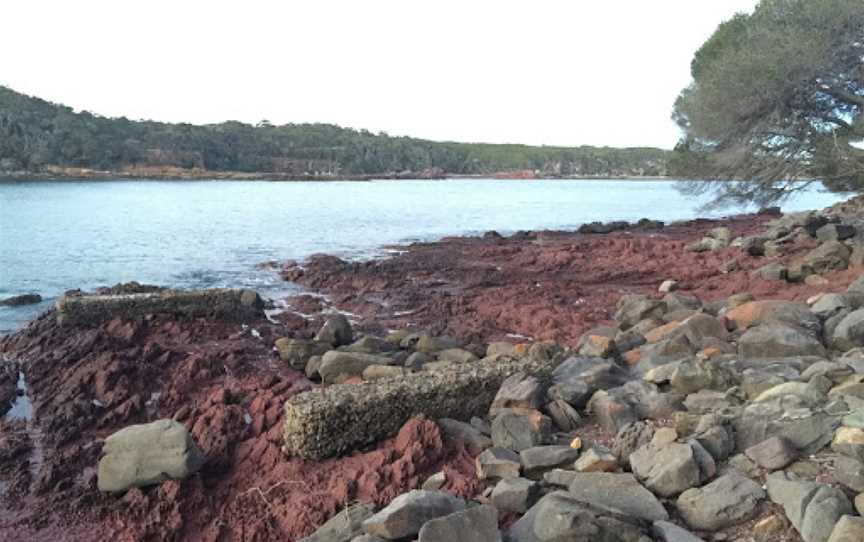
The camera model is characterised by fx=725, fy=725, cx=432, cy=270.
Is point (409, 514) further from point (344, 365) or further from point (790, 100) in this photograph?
point (790, 100)

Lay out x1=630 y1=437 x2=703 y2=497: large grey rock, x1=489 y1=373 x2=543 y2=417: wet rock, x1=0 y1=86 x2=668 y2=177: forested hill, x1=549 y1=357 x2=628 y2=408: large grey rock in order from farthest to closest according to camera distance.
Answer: x1=0 y1=86 x2=668 y2=177: forested hill, x1=549 y1=357 x2=628 y2=408: large grey rock, x1=489 y1=373 x2=543 y2=417: wet rock, x1=630 y1=437 x2=703 y2=497: large grey rock

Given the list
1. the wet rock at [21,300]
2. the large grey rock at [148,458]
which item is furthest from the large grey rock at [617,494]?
the wet rock at [21,300]

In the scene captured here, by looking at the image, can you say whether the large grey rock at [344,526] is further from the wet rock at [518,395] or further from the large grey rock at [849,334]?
the large grey rock at [849,334]

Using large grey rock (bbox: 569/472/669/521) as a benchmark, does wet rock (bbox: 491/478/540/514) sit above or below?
below

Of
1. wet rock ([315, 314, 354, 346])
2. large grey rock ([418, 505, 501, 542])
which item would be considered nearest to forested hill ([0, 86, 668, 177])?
wet rock ([315, 314, 354, 346])

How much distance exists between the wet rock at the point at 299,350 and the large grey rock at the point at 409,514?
585cm

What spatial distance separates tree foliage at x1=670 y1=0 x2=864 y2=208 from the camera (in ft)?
53.9

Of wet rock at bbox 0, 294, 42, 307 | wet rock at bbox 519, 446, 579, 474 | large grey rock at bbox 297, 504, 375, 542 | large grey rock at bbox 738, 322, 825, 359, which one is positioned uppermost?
large grey rock at bbox 738, 322, 825, 359

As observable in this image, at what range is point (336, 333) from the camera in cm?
1134

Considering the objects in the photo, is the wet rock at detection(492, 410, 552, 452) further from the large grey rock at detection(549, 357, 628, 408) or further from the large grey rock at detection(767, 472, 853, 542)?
the large grey rock at detection(767, 472, 853, 542)

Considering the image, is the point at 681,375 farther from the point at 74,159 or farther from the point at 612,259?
the point at 74,159

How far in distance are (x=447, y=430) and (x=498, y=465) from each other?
37.5 inches

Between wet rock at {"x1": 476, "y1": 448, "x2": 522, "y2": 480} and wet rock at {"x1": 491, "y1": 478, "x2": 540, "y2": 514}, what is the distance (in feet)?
1.17

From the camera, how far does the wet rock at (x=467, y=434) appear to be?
19.9ft
